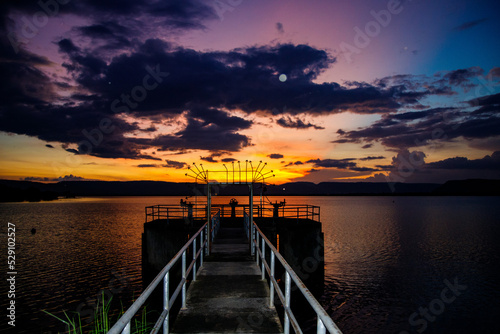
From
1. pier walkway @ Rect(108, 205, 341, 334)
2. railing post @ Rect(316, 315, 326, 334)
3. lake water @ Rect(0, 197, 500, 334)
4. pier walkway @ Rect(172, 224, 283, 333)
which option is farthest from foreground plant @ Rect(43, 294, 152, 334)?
railing post @ Rect(316, 315, 326, 334)

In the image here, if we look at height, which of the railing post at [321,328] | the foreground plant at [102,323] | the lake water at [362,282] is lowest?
the lake water at [362,282]

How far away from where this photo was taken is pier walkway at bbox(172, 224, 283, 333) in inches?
225

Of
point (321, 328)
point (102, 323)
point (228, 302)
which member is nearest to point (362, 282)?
point (228, 302)

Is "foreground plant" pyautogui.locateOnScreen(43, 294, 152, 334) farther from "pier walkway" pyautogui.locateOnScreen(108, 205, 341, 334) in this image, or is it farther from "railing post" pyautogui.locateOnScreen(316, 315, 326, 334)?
"railing post" pyautogui.locateOnScreen(316, 315, 326, 334)

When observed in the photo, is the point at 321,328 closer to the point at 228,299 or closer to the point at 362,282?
the point at 228,299

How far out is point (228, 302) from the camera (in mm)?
6941

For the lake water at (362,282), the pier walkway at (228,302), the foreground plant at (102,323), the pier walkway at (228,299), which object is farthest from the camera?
the lake water at (362,282)

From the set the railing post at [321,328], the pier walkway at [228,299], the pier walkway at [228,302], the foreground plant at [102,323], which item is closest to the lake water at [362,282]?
the foreground plant at [102,323]

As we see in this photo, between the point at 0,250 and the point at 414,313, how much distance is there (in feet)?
129

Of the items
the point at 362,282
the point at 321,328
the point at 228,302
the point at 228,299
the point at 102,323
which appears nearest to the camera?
the point at 321,328

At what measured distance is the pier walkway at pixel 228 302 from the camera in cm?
570

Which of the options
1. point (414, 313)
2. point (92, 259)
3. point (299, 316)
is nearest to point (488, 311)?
point (414, 313)

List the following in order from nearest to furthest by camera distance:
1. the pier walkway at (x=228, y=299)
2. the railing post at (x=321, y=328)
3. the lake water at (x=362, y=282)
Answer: the railing post at (x=321, y=328) → the pier walkway at (x=228, y=299) → the lake water at (x=362, y=282)

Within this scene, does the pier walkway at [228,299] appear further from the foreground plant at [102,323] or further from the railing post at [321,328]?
the foreground plant at [102,323]
